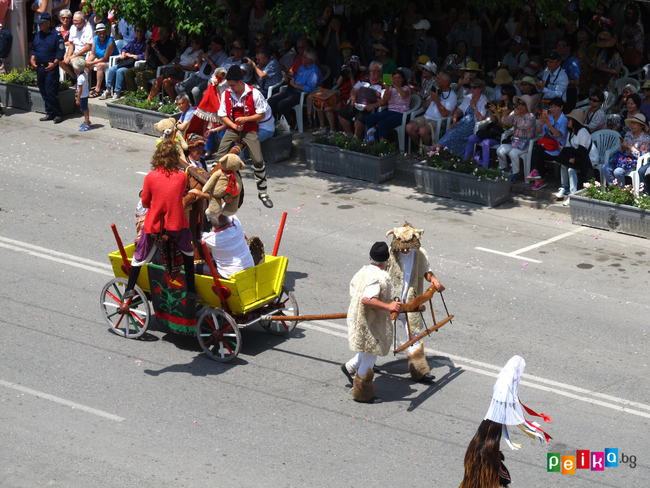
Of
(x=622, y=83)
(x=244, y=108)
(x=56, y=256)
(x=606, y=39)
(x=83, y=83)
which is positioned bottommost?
(x=56, y=256)

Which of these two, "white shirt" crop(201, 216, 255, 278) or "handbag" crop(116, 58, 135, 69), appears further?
"handbag" crop(116, 58, 135, 69)

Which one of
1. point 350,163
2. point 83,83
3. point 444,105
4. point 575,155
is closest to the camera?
point 575,155

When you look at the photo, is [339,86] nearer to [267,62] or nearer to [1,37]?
[267,62]

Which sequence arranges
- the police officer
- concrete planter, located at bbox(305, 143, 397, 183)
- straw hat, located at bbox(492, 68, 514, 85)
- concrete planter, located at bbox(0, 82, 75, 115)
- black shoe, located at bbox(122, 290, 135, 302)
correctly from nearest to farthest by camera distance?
black shoe, located at bbox(122, 290, 135, 302)
concrete planter, located at bbox(305, 143, 397, 183)
straw hat, located at bbox(492, 68, 514, 85)
the police officer
concrete planter, located at bbox(0, 82, 75, 115)

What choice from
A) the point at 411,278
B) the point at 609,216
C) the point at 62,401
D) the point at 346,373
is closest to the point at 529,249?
the point at 609,216

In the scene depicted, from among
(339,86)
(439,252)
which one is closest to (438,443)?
(439,252)

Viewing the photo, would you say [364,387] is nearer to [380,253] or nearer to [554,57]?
[380,253]

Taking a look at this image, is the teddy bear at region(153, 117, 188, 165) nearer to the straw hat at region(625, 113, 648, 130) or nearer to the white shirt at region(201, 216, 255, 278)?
the white shirt at region(201, 216, 255, 278)

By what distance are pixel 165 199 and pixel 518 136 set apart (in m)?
7.19

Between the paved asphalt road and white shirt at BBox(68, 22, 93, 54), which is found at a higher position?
white shirt at BBox(68, 22, 93, 54)

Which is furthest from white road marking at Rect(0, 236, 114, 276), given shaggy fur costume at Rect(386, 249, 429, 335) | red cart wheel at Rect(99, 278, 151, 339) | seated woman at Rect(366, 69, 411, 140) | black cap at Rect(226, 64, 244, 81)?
seated woman at Rect(366, 69, 411, 140)

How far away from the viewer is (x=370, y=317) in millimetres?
7512

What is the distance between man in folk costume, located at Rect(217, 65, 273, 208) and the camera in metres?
11.9

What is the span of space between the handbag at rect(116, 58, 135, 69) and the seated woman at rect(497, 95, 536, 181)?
890cm
